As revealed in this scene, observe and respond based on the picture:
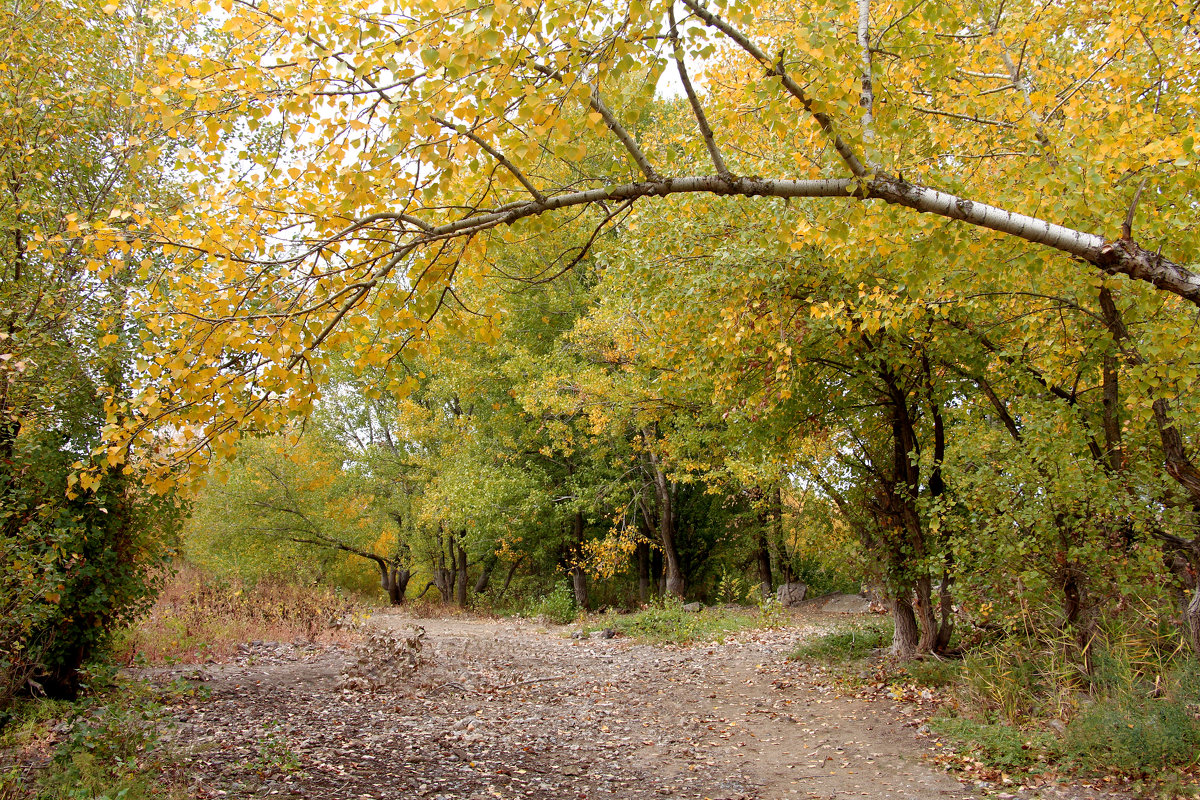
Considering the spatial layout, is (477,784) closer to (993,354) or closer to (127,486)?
(127,486)

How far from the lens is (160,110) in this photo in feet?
9.96

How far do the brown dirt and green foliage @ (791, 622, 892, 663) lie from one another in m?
0.37

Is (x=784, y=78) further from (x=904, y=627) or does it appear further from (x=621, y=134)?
(x=904, y=627)

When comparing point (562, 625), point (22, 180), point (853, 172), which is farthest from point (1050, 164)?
point (562, 625)

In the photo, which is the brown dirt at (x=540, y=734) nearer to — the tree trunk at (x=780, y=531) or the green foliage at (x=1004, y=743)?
the green foliage at (x=1004, y=743)

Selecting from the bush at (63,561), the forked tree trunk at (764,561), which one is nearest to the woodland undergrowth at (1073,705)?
the bush at (63,561)

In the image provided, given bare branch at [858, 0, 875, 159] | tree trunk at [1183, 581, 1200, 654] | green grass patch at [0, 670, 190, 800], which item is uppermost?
bare branch at [858, 0, 875, 159]

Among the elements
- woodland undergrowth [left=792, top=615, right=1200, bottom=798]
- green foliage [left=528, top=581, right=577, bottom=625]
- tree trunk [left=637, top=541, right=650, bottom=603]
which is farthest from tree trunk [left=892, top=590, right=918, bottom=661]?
tree trunk [left=637, top=541, right=650, bottom=603]

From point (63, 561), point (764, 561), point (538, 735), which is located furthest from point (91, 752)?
point (764, 561)

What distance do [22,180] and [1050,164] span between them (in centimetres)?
696

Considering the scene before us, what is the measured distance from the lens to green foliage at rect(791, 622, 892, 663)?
28.6 ft

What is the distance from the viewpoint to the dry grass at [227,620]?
7.83 meters

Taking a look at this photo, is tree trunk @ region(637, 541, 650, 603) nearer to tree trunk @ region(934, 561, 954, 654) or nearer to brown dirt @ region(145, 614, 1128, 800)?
brown dirt @ region(145, 614, 1128, 800)

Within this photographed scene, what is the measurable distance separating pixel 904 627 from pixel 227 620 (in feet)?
28.0
